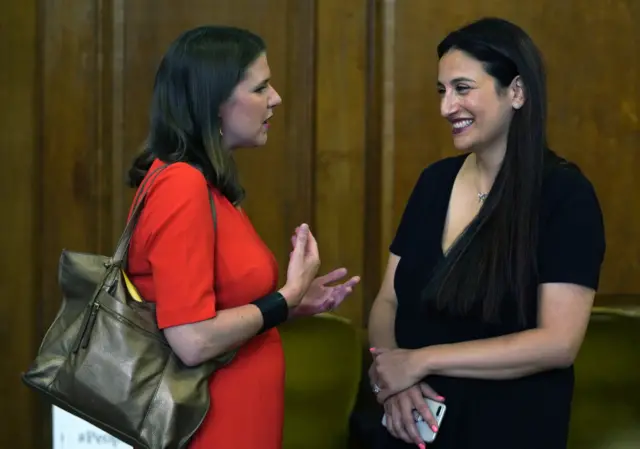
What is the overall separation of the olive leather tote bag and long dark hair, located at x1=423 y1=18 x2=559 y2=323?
486 mm

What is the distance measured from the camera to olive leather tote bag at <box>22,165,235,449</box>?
1272 mm

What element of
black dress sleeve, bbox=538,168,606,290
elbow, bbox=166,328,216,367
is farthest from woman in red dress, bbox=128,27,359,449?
black dress sleeve, bbox=538,168,606,290

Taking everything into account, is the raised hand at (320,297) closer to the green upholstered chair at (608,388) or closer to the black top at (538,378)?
the black top at (538,378)

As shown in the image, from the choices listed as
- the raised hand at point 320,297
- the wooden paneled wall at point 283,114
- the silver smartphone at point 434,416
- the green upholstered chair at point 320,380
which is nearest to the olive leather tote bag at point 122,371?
the raised hand at point 320,297

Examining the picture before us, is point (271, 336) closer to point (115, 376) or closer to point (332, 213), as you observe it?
point (115, 376)

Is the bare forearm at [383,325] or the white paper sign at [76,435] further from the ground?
the bare forearm at [383,325]

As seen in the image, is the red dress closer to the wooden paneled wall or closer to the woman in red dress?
the woman in red dress

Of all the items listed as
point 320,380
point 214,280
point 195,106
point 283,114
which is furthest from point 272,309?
point 283,114

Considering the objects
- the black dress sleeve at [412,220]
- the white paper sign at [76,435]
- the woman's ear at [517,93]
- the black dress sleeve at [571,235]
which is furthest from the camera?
the white paper sign at [76,435]

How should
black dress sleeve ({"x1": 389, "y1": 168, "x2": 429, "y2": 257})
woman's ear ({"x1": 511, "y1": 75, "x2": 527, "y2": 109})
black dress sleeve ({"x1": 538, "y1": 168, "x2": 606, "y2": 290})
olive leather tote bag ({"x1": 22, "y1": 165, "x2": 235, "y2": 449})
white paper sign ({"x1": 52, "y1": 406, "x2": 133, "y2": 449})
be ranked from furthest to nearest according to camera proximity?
white paper sign ({"x1": 52, "y1": 406, "x2": 133, "y2": 449}) < black dress sleeve ({"x1": 389, "y1": 168, "x2": 429, "y2": 257}) < woman's ear ({"x1": 511, "y1": 75, "x2": 527, "y2": 109}) < black dress sleeve ({"x1": 538, "y1": 168, "x2": 606, "y2": 290}) < olive leather tote bag ({"x1": 22, "y1": 165, "x2": 235, "y2": 449})

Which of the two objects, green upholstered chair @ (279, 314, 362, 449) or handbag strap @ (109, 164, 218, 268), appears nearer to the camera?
handbag strap @ (109, 164, 218, 268)

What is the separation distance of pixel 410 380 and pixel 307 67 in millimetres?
1164

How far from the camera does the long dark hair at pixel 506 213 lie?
1.45 meters

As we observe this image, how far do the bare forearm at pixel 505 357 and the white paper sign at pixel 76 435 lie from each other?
1.11 meters
